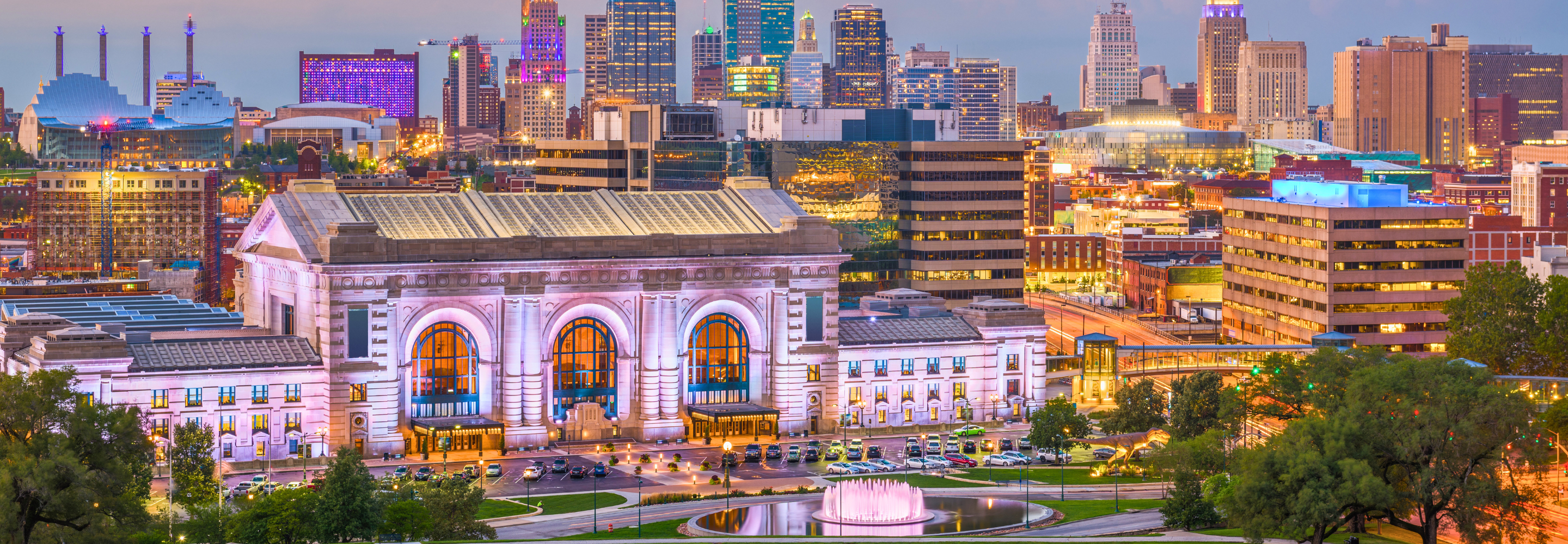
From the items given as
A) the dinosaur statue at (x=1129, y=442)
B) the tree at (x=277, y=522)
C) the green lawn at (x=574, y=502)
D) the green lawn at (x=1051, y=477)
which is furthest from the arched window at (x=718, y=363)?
the tree at (x=277, y=522)

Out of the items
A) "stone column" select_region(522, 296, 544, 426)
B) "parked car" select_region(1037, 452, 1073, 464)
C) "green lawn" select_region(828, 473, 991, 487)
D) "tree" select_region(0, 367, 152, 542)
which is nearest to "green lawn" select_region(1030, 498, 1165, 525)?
"green lawn" select_region(828, 473, 991, 487)

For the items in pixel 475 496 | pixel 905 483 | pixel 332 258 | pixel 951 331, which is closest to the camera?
pixel 475 496

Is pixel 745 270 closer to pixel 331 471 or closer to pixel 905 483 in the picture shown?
pixel 905 483

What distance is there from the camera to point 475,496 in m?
133

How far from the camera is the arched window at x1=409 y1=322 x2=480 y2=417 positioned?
175500 mm

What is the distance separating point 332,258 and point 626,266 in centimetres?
2455

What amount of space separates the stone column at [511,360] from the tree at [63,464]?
55493mm

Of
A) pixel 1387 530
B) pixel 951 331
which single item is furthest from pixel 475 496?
pixel 951 331

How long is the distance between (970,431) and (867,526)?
162 ft

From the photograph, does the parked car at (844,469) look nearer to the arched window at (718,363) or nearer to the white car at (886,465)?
the white car at (886,465)

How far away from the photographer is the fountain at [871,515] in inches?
5344

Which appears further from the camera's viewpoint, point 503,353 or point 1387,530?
point 503,353

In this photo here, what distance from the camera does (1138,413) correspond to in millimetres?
174375

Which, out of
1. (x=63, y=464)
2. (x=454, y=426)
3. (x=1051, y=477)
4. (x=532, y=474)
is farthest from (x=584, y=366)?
(x=63, y=464)
